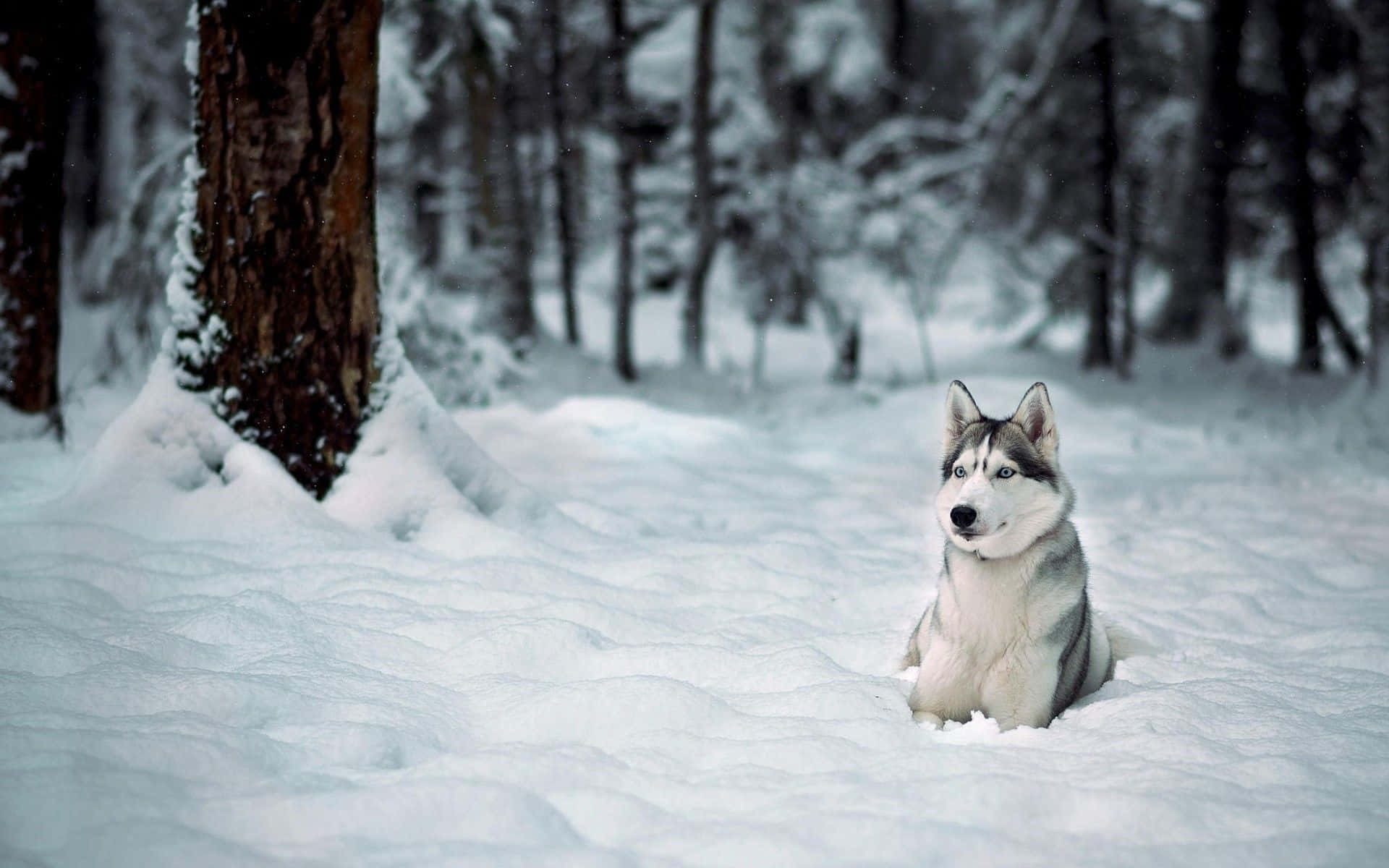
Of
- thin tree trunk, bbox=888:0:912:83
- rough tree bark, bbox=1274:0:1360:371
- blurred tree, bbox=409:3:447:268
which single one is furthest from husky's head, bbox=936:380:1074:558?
thin tree trunk, bbox=888:0:912:83

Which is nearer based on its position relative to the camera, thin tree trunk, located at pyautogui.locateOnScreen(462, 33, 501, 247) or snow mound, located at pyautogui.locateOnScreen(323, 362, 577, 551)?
snow mound, located at pyautogui.locateOnScreen(323, 362, 577, 551)

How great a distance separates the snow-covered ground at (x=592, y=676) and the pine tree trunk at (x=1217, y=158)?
11.2 metres

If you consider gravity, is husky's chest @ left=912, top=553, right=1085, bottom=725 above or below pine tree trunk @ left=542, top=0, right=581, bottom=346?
below

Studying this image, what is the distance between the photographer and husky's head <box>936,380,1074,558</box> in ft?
10.2

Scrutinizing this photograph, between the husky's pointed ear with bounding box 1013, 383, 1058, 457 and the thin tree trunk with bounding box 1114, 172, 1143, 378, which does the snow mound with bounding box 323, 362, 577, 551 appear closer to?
the husky's pointed ear with bounding box 1013, 383, 1058, 457

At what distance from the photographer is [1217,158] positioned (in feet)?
53.1

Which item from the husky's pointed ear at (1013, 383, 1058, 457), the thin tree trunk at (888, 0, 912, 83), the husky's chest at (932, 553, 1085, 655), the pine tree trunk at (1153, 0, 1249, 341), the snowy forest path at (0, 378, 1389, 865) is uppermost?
the thin tree trunk at (888, 0, 912, 83)

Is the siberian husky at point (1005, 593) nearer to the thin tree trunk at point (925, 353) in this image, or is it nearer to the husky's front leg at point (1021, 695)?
the husky's front leg at point (1021, 695)

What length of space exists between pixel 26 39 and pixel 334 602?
451 centimetres

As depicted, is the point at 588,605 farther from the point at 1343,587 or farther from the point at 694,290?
the point at 694,290

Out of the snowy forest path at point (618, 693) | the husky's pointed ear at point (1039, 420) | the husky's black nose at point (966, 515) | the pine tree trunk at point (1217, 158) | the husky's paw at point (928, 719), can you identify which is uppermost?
the pine tree trunk at point (1217, 158)

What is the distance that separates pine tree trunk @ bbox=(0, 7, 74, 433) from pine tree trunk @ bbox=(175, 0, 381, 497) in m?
2.08

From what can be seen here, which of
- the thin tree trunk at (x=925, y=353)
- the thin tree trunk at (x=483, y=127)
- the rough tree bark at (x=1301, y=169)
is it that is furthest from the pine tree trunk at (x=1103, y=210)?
the thin tree trunk at (x=483, y=127)

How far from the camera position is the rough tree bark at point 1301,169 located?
14.7 meters
